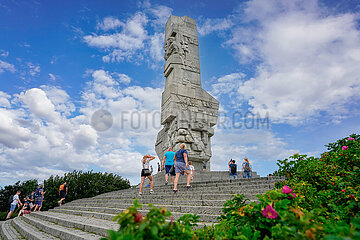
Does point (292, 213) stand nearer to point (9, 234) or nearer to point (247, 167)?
point (9, 234)

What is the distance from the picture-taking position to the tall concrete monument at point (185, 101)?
13.9 metres

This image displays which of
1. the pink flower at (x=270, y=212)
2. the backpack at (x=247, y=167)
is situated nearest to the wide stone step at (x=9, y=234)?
the pink flower at (x=270, y=212)

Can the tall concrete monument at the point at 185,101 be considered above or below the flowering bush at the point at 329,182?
above

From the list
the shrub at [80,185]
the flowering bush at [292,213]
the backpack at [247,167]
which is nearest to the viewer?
the flowering bush at [292,213]

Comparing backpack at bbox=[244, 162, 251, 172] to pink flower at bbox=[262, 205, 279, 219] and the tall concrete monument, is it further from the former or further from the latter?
pink flower at bbox=[262, 205, 279, 219]

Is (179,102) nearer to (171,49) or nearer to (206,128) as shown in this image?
(206,128)

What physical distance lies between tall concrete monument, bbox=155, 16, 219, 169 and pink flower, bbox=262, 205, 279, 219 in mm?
11693

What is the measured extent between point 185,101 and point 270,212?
43.7 feet

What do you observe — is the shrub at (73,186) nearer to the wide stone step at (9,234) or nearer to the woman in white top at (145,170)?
the wide stone step at (9,234)

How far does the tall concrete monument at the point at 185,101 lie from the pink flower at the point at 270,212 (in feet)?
38.4

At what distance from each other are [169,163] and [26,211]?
7.59 meters

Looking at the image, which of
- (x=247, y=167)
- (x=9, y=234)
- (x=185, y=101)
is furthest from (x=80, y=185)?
(x=247, y=167)

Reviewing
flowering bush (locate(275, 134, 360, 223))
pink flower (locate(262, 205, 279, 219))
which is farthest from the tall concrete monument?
pink flower (locate(262, 205, 279, 219))

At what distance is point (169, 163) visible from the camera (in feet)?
28.2
